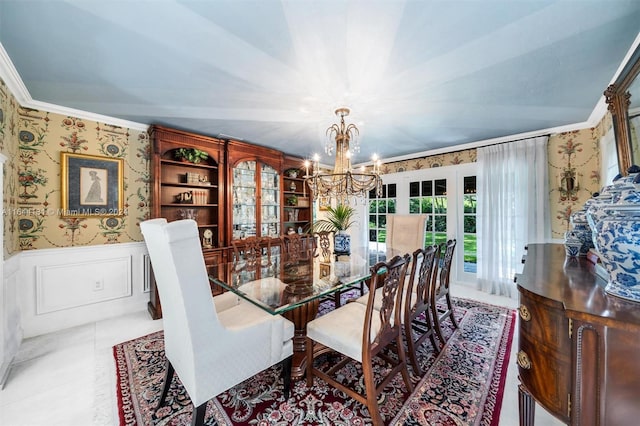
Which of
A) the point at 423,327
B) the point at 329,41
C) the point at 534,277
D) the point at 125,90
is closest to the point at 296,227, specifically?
the point at 423,327

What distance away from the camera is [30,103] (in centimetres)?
243

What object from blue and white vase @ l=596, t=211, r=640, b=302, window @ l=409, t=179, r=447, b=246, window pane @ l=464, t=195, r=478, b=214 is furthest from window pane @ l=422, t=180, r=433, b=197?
blue and white vase @ l=596, t=211, r=640, b=302

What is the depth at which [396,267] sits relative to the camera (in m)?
1.45

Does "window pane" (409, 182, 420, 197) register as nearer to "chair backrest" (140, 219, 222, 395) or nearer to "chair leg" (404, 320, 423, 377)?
"chair leg" (404, 320, 423, 377)

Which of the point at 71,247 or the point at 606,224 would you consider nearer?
the point at 606,224

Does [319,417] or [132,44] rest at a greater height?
[132,44]

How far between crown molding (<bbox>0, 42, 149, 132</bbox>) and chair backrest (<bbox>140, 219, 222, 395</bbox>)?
1.95 metres

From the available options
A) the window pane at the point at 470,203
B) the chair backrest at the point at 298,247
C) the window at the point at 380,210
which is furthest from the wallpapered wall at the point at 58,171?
the window at the point at 380,210

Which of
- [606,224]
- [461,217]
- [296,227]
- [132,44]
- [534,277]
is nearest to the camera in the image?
[606,224]

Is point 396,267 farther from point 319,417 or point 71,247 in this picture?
point 71,247

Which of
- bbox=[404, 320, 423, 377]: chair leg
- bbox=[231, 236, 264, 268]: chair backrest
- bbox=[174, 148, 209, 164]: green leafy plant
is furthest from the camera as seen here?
bbox=[174, 148, 209, 164]: green leafy plant

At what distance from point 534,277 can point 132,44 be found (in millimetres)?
2683

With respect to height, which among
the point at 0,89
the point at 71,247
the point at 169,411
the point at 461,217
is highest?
the point at 0,89

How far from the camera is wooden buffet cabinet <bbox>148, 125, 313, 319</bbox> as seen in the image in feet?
10.1
